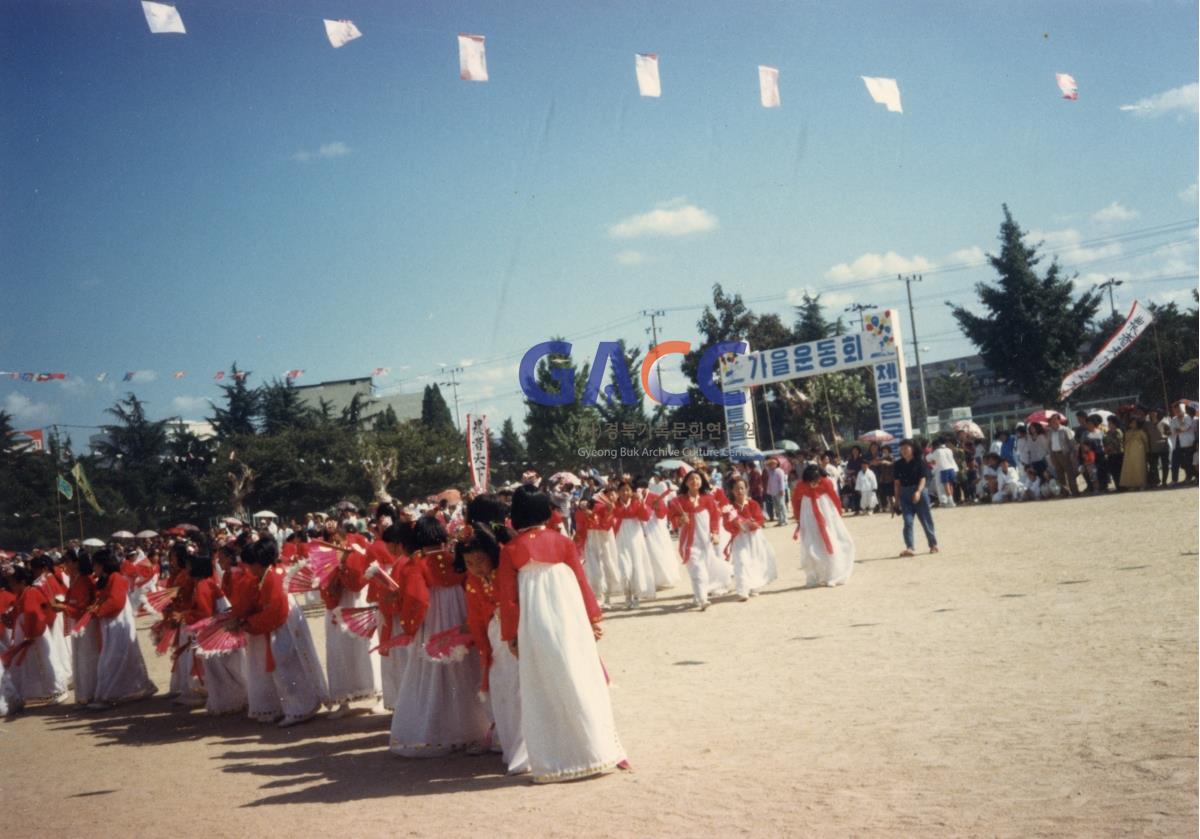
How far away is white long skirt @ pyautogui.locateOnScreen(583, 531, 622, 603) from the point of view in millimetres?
14383

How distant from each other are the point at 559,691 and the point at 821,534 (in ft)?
26.4

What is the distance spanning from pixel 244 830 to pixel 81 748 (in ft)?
14.7

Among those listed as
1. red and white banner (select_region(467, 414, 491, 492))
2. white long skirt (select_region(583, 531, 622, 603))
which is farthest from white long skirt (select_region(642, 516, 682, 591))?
red and white banner (select_region(467, 414, 491, 492))

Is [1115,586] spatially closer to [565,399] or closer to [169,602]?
[169,602]

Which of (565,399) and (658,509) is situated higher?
(565,399)

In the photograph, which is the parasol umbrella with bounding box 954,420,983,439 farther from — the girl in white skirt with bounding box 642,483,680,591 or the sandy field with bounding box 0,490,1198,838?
the sandy field with bounding box 0,490,1198,838

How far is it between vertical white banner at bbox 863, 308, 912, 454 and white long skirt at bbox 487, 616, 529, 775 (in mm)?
21788

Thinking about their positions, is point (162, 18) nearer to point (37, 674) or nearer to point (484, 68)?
point (484, 68)

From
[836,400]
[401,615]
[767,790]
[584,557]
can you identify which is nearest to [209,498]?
[836,400]

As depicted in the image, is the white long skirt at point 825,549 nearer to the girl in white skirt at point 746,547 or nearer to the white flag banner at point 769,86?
the girl in white skirt at point 746,547

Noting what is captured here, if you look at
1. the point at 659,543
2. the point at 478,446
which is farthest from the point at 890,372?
the point at 659,543

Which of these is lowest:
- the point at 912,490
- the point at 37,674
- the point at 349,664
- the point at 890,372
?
the point at 37,674

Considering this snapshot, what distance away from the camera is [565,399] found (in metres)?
33.6

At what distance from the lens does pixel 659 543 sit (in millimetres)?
14836
